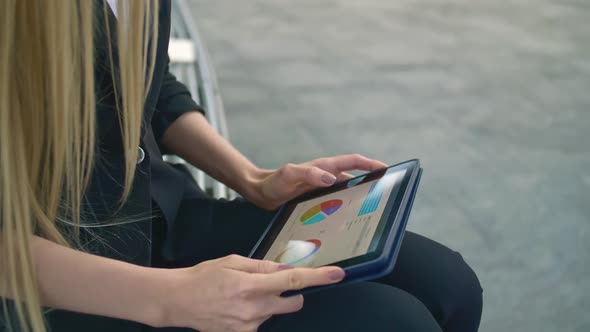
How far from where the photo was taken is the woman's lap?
2.13ft

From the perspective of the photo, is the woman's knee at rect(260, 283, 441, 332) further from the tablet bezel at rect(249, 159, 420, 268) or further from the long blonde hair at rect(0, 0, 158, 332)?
the long blonde hair at rect(0, 0, 158, 332)

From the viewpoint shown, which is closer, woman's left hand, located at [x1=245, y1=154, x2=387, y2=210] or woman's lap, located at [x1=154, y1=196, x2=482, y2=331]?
woman's lap, located at [x1=154, y1=196, x2=482, y2=331]

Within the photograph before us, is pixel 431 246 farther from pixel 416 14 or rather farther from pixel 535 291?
pixel 416 14

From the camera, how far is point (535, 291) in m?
1.32

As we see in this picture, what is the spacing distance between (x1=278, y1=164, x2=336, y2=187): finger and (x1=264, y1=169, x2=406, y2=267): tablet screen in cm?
2

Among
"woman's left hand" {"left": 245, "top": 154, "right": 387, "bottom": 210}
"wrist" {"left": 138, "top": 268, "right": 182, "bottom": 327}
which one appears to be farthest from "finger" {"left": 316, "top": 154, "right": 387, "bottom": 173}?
"wrist" {"left": 138, "top": 268, "right": 182, "bottom": 327}

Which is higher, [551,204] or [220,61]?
[220,61]

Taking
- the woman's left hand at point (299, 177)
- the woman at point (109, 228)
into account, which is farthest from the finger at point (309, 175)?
the woman at point (109, 228)

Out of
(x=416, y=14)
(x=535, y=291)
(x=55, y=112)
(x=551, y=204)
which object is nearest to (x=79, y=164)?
(x=55, y=112)

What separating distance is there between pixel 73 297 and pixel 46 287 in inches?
1.0

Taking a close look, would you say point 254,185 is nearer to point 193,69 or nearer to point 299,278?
point 299,278

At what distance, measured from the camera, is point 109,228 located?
665 millimetres

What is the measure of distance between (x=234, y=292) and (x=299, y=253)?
0.11 m

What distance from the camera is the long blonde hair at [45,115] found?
0.55 metres
